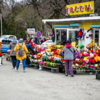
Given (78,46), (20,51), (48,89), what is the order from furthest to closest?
1. (78,46)
2. (20,51)
3. (48,89)

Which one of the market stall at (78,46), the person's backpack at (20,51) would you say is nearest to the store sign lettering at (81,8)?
the market stall at (78,46)

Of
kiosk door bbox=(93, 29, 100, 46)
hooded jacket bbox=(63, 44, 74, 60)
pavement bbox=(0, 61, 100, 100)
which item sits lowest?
pavement bbox=(0, 61, 100, 100)

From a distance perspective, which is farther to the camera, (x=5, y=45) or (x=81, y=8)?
(x=5, y=45)

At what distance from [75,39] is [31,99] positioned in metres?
12.3

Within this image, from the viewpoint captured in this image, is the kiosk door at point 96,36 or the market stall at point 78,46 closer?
the market stall at point 78,46

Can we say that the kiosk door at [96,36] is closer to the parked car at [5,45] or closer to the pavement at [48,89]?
the pavement at [48,89]

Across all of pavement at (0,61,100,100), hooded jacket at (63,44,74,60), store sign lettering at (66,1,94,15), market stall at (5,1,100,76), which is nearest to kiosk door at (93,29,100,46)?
market stall at (5,1,100,76)

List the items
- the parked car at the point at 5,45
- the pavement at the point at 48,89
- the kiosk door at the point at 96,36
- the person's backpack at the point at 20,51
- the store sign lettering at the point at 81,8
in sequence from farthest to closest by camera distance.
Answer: the parked car at the point at 5,45, the store sign lettering at the point at 81,8, the kiosk door at the point at 96,36, the person's backpack at the point at 20,51, the pavement at the point at 48,89

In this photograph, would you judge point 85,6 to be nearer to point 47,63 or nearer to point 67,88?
point 47,63

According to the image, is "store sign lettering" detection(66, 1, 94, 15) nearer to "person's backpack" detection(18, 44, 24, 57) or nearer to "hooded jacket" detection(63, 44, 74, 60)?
"person's backpack" detection(18, 44, 24, 57)

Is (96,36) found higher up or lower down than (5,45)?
higher up

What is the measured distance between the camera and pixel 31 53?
17.0m

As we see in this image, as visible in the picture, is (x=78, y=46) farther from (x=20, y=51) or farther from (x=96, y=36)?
(x=20, y=51)

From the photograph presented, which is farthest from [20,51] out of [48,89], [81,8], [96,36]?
[81,8]
